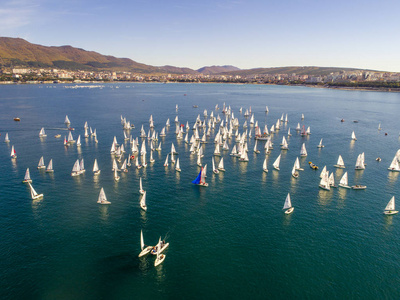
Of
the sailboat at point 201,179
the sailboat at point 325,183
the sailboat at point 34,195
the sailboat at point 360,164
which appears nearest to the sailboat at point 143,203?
the sailboat at point 201,179

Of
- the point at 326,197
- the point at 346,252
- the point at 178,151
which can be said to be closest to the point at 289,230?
the point at 346,252

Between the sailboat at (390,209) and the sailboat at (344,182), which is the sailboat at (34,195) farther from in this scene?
the sailboat at (390,209)

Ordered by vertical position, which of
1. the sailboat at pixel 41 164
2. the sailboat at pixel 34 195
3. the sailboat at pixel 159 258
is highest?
the sailboat at pixel 41 164

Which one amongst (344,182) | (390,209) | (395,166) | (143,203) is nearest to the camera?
(390,209)

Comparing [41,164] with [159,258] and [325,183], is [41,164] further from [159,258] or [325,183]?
[325,183]

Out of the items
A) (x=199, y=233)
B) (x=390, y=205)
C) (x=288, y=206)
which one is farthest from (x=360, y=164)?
(x=199, y=233)

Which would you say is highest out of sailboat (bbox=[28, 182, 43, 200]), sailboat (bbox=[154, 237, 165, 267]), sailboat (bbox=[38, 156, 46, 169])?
sailboat (bbox=[38, 156, 46, 169])

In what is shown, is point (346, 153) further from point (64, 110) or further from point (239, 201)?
point (64, 110)

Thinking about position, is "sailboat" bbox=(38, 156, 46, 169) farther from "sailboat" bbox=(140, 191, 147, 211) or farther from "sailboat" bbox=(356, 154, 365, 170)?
"sailboat" bbox=(356, 154, 365, 170)

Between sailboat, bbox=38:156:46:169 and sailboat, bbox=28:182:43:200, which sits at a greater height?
sailboat, bbox=38:156:46:169

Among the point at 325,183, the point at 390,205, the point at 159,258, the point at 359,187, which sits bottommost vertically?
the point at 159,258

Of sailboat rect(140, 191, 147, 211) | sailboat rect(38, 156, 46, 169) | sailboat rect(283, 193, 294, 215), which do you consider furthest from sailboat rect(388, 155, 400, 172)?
sailboat rect(38, 156, 46, 169)
